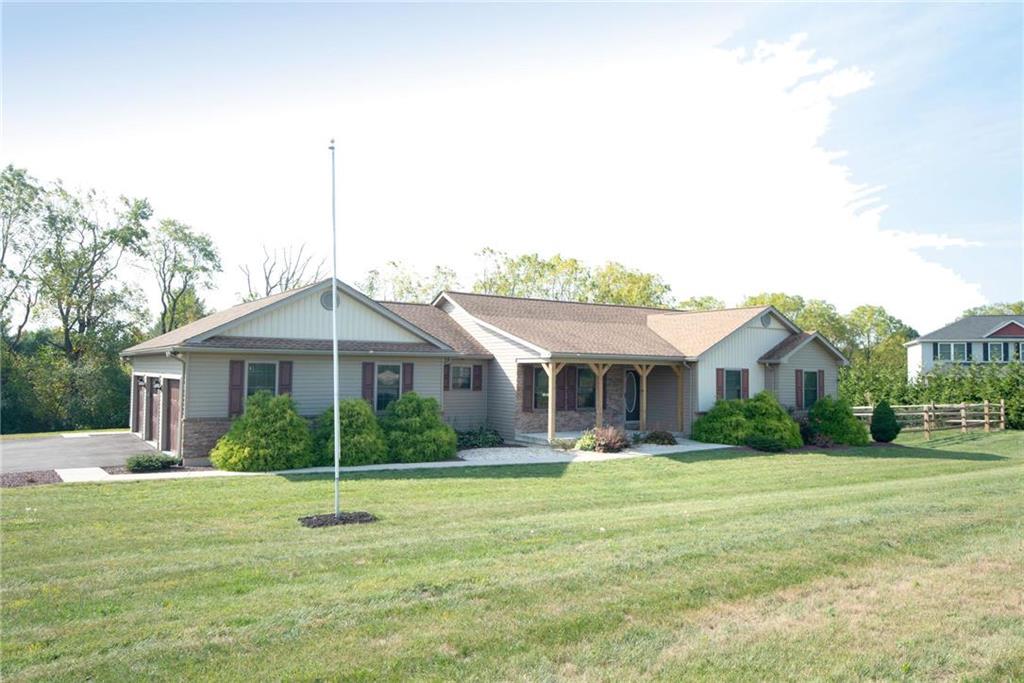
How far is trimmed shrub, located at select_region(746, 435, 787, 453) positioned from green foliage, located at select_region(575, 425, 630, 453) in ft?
13.7

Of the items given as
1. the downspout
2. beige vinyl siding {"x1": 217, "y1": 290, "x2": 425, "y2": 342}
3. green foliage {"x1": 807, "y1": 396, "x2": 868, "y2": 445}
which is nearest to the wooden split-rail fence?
green foliage {"x1": 807, "y1": 396, "x2": 868, "y2": 445}

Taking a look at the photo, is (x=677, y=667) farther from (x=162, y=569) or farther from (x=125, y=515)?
(x=125, y=515)

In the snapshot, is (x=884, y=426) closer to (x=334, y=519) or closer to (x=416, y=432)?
(x=416, y=432)

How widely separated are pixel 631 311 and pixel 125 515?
22556mm

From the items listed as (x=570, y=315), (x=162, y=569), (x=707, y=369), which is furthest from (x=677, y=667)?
(x=570, y=315)

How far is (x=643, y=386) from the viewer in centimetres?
2353

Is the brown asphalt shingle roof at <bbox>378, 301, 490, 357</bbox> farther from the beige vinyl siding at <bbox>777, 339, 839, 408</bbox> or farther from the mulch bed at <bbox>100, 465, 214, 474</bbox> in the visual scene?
the beige vinyl siding at <bbox>777, 339, 839, 408</bbox>

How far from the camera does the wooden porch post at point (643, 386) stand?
77.1 ft

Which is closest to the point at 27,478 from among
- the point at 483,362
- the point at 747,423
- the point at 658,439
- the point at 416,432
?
the point at 416,432

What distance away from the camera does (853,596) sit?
6.85m

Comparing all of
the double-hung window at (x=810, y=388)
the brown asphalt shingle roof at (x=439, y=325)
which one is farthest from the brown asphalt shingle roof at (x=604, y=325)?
the double-hung window at (x=810, y=388)

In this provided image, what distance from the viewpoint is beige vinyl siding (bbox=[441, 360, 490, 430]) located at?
77.9 ft

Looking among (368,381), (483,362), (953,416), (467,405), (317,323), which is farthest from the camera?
(953,416)

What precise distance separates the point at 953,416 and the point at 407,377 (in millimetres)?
22854
